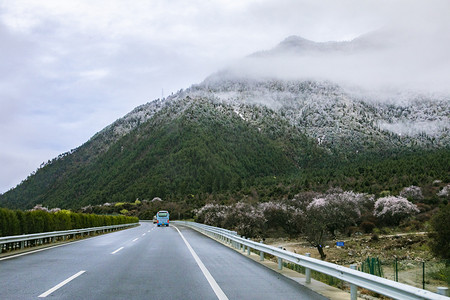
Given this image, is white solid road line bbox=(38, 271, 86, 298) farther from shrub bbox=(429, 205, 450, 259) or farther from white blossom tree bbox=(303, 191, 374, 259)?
white blossom tree bbox=(303, 191, 374, 259)

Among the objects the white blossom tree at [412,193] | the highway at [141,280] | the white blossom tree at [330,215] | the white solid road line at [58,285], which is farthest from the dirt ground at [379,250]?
the white blossom tree at [412,193]

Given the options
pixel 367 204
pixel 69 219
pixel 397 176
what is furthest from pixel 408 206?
pixel 69 219

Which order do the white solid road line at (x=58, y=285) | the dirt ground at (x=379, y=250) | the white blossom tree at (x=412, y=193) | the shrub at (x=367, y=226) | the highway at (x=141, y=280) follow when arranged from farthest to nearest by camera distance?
the white blossom tree at (x=412, y=193)
the shrub at (x=367, y=226)
the dirt ground at (x=379, y=250)
the highway at (x=141, y=280)
the white solid road line at (x=58, y=285)

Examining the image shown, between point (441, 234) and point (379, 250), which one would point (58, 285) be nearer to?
point (441, 234)

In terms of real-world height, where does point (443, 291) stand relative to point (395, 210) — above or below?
above

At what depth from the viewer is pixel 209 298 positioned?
7426 millimetres

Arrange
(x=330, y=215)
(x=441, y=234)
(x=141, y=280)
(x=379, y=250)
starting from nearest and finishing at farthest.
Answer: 1. (x=141, y=280)
2. (x=441, y=234)
3. (x=379, y=250)
4. (x=330, y=215)

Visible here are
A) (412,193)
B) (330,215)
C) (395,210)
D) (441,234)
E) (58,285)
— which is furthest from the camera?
(412,193)

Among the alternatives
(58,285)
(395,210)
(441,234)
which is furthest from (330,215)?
(58,285)

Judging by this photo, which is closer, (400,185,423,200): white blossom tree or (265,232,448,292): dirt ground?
(265,232,448,292): dirt ground

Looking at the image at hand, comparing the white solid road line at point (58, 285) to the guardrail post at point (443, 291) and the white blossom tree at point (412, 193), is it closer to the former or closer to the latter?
the guardrail post at point (443, 291)

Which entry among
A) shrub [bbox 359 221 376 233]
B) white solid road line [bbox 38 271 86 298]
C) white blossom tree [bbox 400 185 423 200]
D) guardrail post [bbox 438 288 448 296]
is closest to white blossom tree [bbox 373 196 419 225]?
shrub [bbox 359 221 376 233]

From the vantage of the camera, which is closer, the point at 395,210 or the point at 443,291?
the point at 443,291

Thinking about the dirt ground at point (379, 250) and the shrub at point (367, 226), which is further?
the shrub at point (367, 226)
